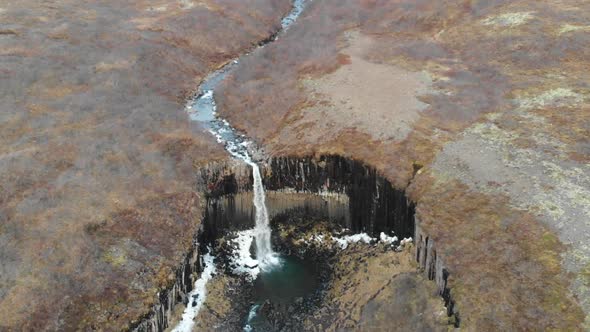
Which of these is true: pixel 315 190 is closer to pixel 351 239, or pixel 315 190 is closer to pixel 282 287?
pixel 351 239

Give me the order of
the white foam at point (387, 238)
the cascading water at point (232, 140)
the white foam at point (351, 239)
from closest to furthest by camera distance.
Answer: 1. the white foam at point (387, 238)
2. the white foam at point (351, 239)
3. the cascading water at point (232, 140)

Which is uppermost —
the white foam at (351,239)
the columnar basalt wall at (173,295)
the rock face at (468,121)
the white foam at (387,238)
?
the rock face at (468,121)

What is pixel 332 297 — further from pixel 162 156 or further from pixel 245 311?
pixel 162 156

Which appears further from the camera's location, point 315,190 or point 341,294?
point 315,190

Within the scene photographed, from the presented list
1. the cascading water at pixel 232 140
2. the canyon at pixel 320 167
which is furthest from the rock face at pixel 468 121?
the cascading water at pixel 232 140

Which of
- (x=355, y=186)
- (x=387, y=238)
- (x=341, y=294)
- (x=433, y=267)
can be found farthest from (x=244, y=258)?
(x=433, y=267)

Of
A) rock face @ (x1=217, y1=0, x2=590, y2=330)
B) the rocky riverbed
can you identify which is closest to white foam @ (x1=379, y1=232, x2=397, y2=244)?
the rocky riverbed

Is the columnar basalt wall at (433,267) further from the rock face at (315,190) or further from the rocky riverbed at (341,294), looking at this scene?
the rock face at (315,190)
